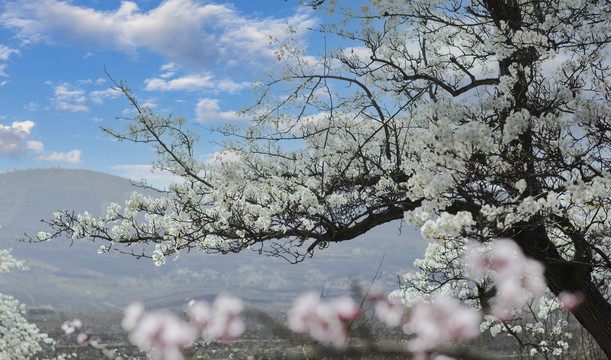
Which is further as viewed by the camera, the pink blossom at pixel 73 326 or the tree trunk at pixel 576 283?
the tree trunk at pixel 576 283

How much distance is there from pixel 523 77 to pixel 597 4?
1449mm

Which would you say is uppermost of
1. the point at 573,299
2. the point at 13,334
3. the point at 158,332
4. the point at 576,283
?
the point at 158,332

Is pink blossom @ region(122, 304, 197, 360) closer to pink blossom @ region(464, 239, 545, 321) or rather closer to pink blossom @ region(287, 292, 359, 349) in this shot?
pink blossom @ region(287, 292, 359, 349)

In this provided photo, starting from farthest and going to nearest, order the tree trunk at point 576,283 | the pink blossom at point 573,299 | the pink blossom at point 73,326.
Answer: the pink blossom at point 573,299 < the tree trunk at point 576,283 < the pink blossom at point 73,326

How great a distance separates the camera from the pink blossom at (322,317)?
3262 mm

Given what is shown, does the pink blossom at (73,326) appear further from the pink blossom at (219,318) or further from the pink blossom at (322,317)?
the pink blossom at (322,317)

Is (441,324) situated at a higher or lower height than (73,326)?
lower

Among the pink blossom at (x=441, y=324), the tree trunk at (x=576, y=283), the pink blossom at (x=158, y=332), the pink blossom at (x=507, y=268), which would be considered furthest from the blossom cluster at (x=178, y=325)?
the tree trunk at (x=576, y=283)

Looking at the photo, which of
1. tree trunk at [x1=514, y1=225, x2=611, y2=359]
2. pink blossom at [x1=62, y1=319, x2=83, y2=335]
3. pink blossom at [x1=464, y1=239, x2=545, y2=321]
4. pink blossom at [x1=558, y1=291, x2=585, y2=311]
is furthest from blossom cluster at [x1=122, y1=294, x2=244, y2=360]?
pink blossom at [x1=558, y1=291, x2=585, y2=311]

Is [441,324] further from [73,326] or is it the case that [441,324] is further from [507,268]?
[73,326]

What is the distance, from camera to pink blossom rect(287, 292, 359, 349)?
326 cm

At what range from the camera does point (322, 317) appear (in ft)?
10.9

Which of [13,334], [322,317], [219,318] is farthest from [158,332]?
[13,334]

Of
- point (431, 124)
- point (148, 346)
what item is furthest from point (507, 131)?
point (148, 346)
